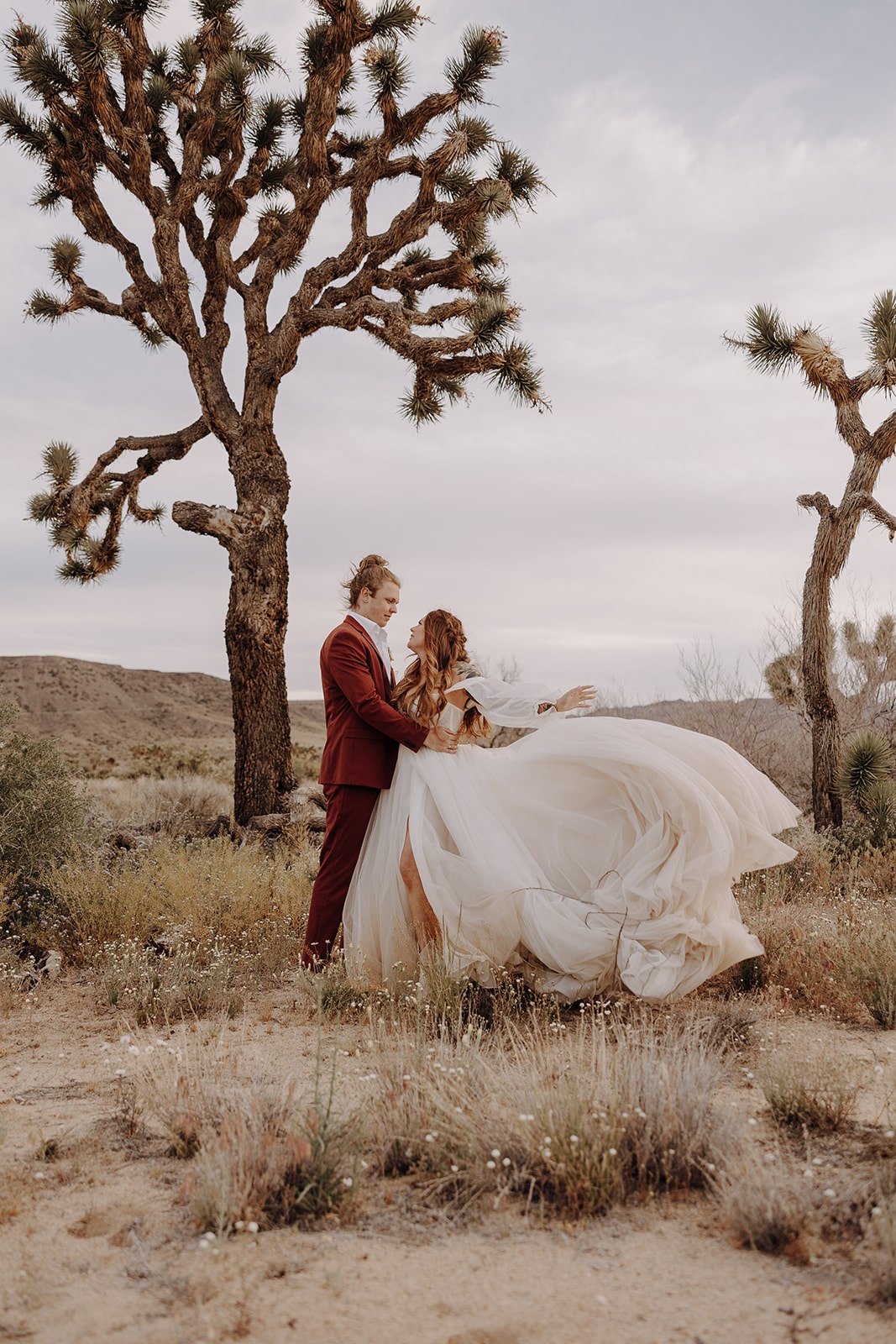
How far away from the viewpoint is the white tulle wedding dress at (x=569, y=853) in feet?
15.4

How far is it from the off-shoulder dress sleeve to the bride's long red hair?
14 cm

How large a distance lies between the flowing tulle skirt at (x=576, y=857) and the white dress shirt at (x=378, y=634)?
64cm

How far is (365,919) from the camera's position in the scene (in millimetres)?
5273

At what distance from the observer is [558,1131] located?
10.0 ft

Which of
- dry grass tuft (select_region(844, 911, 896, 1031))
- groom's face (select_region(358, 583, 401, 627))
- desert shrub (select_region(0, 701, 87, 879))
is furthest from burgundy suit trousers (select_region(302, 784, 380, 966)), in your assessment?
desert shrub (select_region(0, 701, 87, 879))

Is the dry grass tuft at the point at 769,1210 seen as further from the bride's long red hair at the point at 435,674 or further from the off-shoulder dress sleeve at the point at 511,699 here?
the bride's long red hair at the point at 435,674

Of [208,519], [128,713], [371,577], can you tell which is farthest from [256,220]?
[128,713]

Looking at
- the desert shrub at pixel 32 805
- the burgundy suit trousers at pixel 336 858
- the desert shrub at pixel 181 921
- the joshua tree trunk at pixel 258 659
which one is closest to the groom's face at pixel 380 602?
the burgundy suit trousers at pixel 336 858

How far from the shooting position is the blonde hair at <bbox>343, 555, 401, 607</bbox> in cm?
575

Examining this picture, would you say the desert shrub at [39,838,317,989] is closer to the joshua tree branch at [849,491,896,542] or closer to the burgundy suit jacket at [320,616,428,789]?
the burgundy suit jacket at [320,616,428,789]

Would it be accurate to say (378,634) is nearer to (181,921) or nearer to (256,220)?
(181,921)

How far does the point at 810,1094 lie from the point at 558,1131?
110cm

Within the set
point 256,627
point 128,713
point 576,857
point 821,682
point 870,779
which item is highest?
point 256,627

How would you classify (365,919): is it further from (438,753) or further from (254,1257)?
(254,1257)
